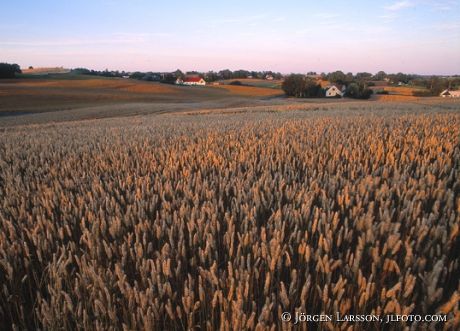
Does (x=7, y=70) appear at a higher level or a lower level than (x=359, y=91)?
higher

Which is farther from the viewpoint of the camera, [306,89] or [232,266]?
[306,89]

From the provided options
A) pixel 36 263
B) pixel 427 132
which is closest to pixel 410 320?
pixel 36 263

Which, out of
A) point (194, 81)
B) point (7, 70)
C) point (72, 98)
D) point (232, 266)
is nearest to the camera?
point (232, 266)

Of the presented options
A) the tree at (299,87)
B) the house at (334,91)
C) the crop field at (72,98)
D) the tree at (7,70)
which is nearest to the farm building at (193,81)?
the tree at (299,87)

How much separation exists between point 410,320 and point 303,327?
1.29ft

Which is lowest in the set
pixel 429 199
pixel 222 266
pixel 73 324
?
pixel 73 324

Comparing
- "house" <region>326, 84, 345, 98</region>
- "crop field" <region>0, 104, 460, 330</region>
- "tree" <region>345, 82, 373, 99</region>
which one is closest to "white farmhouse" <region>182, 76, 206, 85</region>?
"house" <region>326, 84, 345, 98</region>

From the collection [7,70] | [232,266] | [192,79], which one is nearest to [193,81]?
[192,79]

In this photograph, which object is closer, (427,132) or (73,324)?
(73,324)

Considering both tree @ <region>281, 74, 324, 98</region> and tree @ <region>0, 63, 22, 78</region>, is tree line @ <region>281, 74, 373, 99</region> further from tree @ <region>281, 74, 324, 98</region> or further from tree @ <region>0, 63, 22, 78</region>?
tree @ <region>0, 63, 22, 78</region>

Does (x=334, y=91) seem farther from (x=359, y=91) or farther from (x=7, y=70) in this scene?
(x=7, y=70)

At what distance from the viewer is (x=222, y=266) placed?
1.50m

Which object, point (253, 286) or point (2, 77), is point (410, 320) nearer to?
point (253, 286)

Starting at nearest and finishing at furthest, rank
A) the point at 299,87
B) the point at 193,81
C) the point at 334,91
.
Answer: the point at 299,87 < the point at 334,91 < the point at 193,81
